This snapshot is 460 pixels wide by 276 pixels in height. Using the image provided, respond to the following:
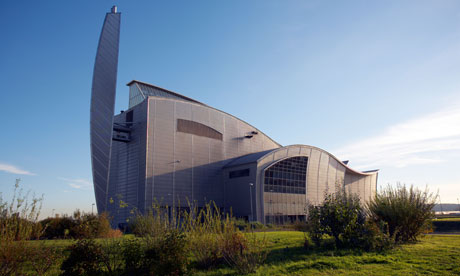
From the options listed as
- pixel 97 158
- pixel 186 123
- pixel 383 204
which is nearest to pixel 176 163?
pixel 186 123

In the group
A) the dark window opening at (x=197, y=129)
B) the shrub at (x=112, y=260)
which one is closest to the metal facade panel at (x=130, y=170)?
the dark window opening at (x=197, y=129)

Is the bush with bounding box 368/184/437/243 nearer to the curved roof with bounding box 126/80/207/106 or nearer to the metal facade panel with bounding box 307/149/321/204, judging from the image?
the metal facade panel with bounding box 307/149/321/204

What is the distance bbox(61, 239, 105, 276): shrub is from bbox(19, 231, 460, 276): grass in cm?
76

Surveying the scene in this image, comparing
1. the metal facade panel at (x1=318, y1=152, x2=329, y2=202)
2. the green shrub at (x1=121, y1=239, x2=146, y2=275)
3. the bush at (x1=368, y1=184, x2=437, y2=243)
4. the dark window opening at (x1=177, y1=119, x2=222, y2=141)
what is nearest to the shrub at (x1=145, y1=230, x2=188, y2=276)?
A: the green shrub at (x1=121, y1=239, x2=146, y2=275)

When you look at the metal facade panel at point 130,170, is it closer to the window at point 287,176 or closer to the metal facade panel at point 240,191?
the metal facade panel at point 240,191

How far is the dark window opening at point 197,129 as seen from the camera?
151 ft

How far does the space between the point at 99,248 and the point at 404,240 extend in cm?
1353

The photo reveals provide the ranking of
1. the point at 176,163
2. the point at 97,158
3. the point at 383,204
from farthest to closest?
1. the point at 176,163
2. the point at 97,158
3. the point at 383,204

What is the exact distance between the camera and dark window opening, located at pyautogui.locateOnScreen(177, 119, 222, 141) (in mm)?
45969

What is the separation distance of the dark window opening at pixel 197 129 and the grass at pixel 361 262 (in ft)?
115

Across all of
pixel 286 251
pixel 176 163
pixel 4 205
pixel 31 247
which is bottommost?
pixel 286 251

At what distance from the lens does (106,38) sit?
39.4 metres

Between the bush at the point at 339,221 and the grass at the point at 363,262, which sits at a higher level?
the bush at the point at 339,221

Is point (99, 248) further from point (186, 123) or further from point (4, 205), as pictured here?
point (186, 123)
